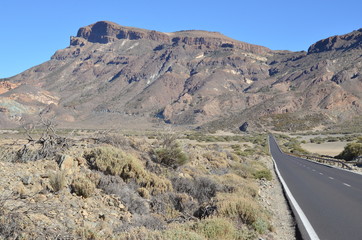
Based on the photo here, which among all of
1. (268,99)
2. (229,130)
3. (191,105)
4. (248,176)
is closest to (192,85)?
(191,105)

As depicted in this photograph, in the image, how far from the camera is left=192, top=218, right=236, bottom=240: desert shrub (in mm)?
5602

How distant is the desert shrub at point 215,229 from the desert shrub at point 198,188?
138 inches

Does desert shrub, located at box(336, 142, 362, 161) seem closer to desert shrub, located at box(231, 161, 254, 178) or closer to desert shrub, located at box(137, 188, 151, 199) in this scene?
desert shrub, located at box(231, 161, 254, 178)

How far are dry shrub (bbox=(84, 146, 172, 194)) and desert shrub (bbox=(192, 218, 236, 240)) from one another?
344 cm

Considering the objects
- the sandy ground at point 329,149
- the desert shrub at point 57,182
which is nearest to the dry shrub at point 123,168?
the desert shrub at point 57,182

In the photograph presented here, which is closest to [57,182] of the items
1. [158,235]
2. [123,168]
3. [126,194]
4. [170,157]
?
[126,194]

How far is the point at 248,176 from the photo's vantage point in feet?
52.2

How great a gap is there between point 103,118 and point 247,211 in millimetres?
133685

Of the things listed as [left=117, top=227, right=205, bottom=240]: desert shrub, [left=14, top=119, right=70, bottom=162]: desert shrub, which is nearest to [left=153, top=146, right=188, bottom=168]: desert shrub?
[left=14, top=119, right=70, bottom=162]: desert shrub

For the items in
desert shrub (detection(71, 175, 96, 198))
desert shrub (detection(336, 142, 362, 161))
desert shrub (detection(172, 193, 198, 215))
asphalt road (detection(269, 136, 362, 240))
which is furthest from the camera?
desert shrub (detection(336, 142, 362, 161))

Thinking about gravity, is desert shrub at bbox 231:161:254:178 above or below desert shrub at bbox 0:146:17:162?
below

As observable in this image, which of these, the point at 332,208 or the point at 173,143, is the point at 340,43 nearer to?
the point at 173,143

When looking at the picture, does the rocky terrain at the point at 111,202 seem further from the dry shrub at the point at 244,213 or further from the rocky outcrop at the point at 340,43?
the rocky outcrop at the point at 340,43

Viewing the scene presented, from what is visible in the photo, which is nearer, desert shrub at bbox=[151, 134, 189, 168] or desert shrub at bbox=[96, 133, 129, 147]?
desert shrub at bbox=[96, 133, 129, 147]
